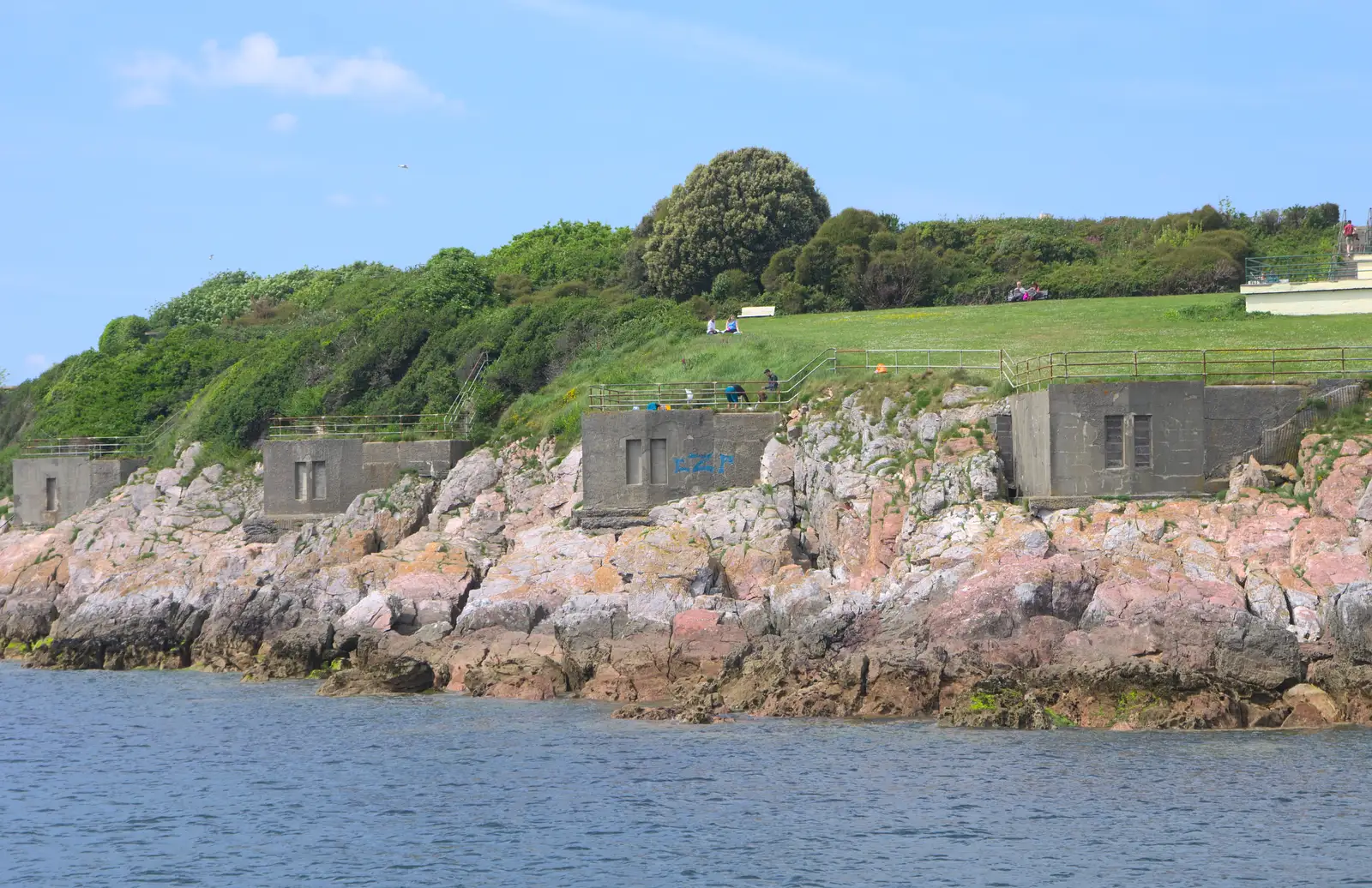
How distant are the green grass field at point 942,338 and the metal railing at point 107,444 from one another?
60.2ft

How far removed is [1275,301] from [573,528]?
25073mm

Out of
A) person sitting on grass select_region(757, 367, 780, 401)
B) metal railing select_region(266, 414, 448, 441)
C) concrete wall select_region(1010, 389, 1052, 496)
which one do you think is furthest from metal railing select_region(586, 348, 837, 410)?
concrete wall select_region(1010, 389, 1052, 496)

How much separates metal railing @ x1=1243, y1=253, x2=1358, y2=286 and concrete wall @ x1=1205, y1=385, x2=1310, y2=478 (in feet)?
53.7

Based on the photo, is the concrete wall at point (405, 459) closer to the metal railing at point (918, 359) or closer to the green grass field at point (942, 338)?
the green grass field at point (942, 338)

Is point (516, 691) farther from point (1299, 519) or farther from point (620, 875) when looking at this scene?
point (1299, 519)

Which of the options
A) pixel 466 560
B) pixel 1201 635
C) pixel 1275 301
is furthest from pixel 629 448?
pixel 1275 301

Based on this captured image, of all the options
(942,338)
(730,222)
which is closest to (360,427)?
Result: (942,338)

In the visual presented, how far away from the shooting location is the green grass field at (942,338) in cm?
4791

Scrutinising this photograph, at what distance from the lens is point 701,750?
29.8 metres

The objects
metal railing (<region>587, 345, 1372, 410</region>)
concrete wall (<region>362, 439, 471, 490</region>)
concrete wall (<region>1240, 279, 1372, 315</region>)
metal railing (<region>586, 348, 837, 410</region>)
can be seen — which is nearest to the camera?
metal railing (<region>587, 345, 1372, 410</region>)

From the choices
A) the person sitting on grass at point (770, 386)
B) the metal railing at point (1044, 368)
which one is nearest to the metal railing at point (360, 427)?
the metal railing at point (1044, 368)

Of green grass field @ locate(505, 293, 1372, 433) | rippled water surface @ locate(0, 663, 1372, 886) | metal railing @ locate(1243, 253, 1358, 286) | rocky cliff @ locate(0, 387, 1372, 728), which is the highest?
metal railing @ locate(1243, 253, 1358, 286)

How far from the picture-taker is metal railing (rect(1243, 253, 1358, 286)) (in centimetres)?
5400

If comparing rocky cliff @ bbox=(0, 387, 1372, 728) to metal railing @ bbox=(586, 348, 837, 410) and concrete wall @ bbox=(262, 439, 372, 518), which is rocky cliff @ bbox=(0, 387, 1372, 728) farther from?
concrete wall @ bbox=(262, 439, 372, 518)
